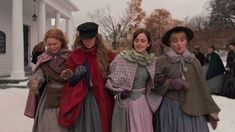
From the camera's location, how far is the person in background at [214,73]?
1234 centimetres

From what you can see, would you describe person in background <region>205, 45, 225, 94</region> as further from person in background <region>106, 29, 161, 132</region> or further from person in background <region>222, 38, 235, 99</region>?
person in background <region>106, 29, 161, 132</region>

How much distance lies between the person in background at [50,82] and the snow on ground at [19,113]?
2900mm

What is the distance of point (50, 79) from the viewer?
4.16 metres

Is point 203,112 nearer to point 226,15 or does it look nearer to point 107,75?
point 107,75

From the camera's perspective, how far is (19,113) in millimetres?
8602

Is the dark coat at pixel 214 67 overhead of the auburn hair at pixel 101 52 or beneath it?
beneath

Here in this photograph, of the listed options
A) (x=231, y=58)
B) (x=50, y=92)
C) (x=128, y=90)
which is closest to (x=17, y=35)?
(x=231, y=58)

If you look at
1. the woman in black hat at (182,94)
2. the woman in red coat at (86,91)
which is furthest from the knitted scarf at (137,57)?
the woman in red coat at (86,91)

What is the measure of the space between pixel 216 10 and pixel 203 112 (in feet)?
189

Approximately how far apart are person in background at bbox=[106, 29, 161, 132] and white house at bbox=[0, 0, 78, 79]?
35.7ft

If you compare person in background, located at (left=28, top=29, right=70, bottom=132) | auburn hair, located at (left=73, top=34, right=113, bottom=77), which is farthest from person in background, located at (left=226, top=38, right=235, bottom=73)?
person in background, located at (left=28, top=29, right=70, bottom=132)

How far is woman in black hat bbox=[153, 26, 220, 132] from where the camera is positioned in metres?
3.90

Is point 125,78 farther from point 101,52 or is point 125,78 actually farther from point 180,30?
point 180,30

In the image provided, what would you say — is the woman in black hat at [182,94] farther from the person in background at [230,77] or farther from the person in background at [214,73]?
the person in background at [214,73]
